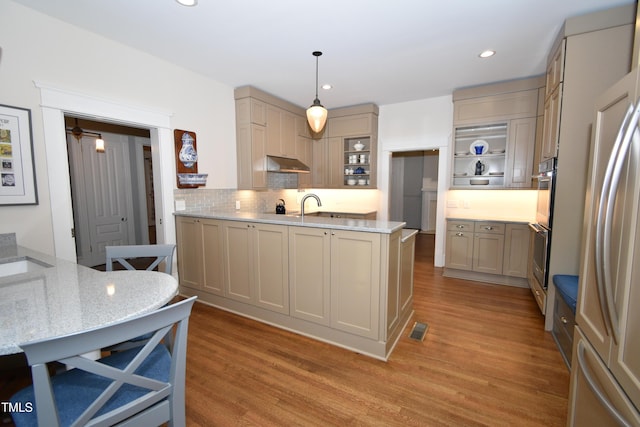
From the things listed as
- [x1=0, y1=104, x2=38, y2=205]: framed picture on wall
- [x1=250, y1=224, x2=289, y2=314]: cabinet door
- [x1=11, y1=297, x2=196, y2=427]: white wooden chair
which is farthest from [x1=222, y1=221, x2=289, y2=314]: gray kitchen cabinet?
[x1=0, y1=104, x2=38, y2=205]: framed picture on wall

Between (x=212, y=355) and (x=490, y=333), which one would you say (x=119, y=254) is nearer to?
(x=212, y=355)

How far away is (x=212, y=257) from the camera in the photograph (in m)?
3.28

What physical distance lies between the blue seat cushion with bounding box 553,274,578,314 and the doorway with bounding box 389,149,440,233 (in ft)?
17.8

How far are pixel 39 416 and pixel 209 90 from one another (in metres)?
3.84

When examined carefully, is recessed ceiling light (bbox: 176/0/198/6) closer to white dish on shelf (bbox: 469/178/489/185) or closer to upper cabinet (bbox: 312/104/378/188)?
upper cabinet (bbox: 312/104/378/188)

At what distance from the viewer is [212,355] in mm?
2365

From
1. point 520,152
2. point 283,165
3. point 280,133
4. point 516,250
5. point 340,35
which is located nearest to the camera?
point 340,35

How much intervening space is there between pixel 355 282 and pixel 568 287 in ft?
5.77

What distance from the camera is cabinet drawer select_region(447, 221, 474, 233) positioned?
13.6 ft

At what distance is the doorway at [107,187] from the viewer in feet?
15.0

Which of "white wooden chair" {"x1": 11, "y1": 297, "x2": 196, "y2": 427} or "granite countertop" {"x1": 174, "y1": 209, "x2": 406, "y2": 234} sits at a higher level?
"granite countertop" {"x1": 174, "y1": 209, "x2": 406, "y2": 234}

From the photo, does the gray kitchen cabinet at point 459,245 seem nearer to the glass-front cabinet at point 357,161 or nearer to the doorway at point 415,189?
the glass-front cabinet at point 357,161

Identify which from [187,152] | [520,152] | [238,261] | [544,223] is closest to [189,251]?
[238,261]

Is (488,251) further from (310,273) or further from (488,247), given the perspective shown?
(310,273)
